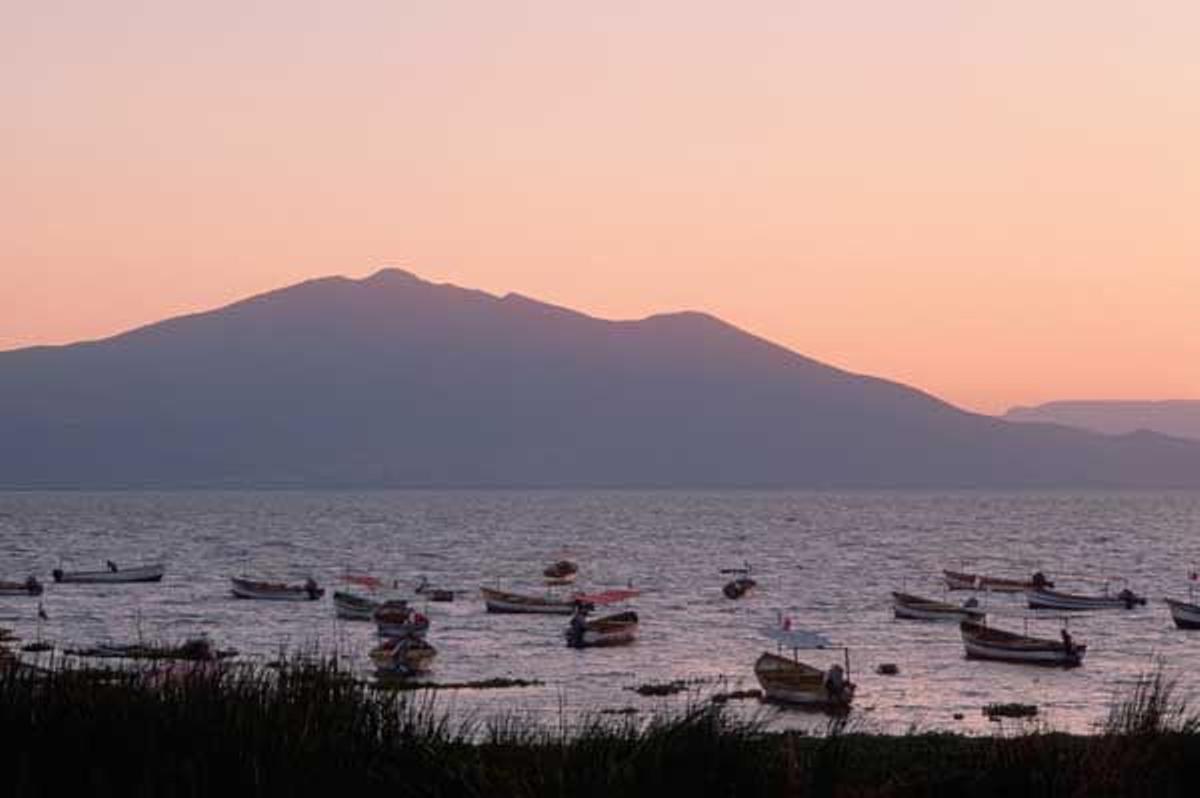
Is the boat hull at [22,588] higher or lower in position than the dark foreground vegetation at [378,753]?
lower

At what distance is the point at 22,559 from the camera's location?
131625 millimetres

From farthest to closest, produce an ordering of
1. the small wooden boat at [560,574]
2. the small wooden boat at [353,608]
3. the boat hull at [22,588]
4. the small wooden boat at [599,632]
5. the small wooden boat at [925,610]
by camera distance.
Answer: the small wooden boat at [560,574] < the boat hull at [22,588] < the small wooden boat at [925,610] < the small wooden boat at [353,608] < the small wooden boat at [599,632]

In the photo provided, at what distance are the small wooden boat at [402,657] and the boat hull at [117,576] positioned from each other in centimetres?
5117

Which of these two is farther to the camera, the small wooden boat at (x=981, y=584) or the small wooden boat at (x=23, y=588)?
the small wooden boat at (x=981, y=584)

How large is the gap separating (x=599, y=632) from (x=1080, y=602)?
34949 millimetres

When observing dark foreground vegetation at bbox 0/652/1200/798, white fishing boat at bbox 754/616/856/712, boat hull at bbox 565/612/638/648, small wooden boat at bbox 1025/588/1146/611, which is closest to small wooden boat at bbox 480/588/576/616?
boat hull at bbox 565/612/638/648

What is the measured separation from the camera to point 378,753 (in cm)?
1450

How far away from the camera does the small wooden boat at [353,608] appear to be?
81.9 m

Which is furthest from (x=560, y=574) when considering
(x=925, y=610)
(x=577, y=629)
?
(x=577, y=629)

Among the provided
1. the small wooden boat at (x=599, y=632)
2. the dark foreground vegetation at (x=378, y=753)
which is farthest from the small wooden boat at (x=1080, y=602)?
the dark foreground vegetation at (x=378, y=753)

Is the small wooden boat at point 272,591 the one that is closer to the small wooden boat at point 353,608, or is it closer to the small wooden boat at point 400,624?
the small wooden boat at point 353,608

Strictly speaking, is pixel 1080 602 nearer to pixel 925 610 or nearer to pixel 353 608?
pixel 925 610

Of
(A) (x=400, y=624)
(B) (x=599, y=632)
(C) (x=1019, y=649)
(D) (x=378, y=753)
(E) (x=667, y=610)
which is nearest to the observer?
(D) (x=378, y=753)

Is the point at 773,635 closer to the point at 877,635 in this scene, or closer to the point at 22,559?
the point at 877,635
